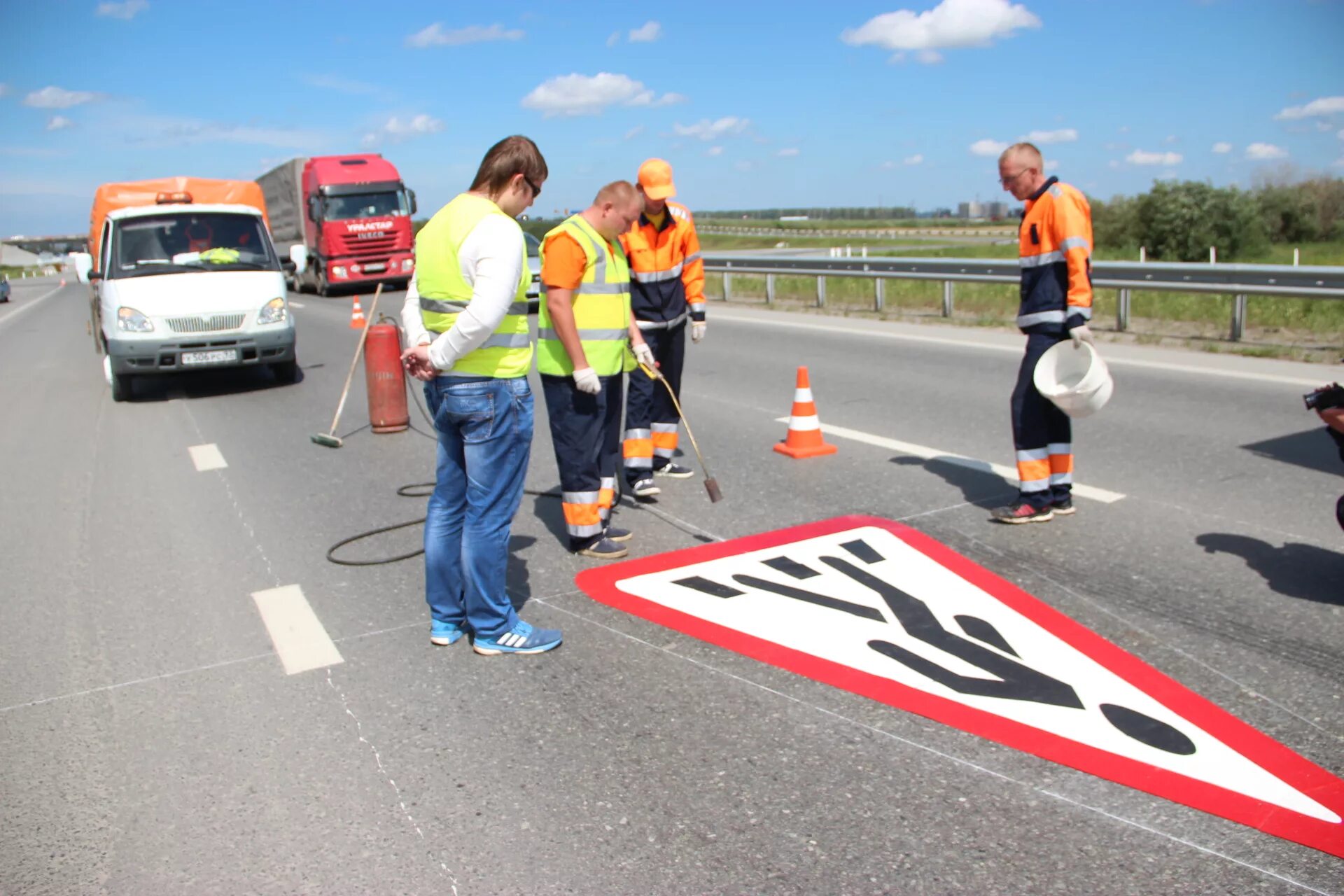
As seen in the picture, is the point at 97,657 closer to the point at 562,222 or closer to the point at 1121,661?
the point at 562,222

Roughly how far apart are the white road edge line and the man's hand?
8245mm

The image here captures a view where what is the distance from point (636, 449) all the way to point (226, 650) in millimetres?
2900

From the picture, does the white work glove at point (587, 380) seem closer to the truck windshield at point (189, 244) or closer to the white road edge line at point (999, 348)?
the white road edge line at point (999, 348)

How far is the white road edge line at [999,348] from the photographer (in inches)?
400

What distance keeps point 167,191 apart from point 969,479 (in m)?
15.7

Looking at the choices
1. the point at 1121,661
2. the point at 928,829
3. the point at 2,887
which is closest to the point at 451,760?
the point at 2,887

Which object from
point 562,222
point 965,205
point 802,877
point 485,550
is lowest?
point 802,877

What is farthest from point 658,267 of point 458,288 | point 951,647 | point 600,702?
point 600,702

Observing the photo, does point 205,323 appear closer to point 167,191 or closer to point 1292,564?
point 167,191

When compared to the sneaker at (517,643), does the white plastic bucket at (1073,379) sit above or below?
above

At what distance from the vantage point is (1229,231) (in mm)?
34094

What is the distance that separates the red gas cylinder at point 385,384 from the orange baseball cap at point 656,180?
12.1ft

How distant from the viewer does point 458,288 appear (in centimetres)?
421

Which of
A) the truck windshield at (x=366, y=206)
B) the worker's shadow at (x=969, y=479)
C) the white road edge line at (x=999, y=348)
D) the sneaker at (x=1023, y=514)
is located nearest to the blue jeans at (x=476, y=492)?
the sneaker at (x=1023, y=514)
